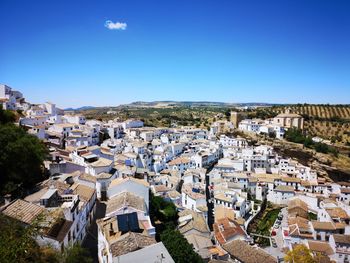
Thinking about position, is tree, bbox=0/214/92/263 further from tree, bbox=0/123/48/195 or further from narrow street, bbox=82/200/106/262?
tree, bbox=0/123/48/195

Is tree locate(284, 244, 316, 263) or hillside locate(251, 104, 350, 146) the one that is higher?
hillside locate(251, 104, 350, 146)

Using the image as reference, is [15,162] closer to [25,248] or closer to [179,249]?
[25,248]

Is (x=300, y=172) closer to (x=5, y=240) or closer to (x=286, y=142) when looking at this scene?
(x=286, y=142)

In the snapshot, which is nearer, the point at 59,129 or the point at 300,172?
the point at 59,129

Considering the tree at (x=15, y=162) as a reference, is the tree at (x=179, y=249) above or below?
below

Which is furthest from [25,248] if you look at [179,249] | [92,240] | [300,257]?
[300,257]

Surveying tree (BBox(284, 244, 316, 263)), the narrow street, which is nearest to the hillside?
tree (BBox(284, 244, 316, 263))

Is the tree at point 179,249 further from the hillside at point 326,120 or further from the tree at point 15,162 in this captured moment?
the hillside at point 326,120

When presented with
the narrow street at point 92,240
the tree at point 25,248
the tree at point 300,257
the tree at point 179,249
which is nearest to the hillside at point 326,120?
the tree at point 300,257

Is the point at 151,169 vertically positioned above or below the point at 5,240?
below

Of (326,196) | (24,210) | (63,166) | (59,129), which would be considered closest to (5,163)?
(24,210)

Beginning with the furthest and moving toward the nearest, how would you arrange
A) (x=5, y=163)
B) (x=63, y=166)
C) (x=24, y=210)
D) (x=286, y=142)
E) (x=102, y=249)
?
(x=286, y=142) → (x=63, y=166) → (x=5, y=163) → (x=102, y=249) → (x=24, y=210)
